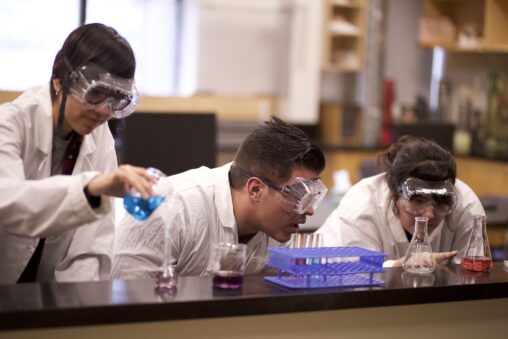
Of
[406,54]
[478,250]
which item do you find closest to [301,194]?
[478,250]

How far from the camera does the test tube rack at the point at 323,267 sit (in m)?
2.24

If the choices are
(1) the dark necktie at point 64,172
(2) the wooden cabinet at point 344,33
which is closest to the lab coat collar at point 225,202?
(1) the dark necktie at point 64,172

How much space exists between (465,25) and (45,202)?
19.0 ft

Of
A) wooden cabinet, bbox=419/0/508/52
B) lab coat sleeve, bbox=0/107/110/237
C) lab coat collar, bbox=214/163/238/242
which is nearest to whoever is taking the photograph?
lab coat sleeve, bbox=0/107/110/237

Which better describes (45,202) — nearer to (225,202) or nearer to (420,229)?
(225,202)

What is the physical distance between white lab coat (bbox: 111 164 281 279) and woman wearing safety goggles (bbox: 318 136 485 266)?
1.46 ft

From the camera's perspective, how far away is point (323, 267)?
228cm

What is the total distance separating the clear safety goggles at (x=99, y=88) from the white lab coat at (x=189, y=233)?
14.6 inches

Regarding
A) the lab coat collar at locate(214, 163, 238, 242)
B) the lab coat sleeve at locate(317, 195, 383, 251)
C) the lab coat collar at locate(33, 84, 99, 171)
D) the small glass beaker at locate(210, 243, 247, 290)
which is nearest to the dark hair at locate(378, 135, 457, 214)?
the lab coat sleeve at locate(317, 195, 383, 251)

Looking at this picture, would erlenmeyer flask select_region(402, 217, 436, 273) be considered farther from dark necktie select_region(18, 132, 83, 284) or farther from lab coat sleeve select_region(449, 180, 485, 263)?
dark necktie select_region(18, 132, 83, 284)

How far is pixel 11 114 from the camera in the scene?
2295mm

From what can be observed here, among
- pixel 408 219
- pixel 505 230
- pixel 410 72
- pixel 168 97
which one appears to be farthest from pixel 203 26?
pixel 408 219

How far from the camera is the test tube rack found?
2.24 meters

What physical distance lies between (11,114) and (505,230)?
353 centimetres
